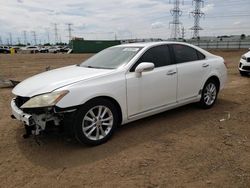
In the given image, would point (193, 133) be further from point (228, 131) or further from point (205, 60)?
point (205, 60)

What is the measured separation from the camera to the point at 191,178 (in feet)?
10.2

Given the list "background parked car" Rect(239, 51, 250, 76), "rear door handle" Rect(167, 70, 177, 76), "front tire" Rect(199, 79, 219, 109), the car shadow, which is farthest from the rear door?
"background parked car" Rect(239, 51, 250, 76)

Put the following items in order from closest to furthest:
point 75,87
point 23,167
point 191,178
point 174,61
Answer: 1. point 191,178
2. point 23,167
3. point 75,87
4. point 174,61

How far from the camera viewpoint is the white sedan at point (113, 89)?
3.63 m

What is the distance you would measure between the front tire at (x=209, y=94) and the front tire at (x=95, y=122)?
2.44 m

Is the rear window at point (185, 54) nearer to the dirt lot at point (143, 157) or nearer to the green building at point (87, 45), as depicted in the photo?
the dirt lot at point (143, 157)

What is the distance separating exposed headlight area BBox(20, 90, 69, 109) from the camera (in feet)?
11.6

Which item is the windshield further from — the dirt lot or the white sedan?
the dirt lot

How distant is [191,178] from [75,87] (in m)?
1.93

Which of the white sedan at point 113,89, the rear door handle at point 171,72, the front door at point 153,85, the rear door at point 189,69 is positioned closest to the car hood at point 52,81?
the white sedan at point 113,89

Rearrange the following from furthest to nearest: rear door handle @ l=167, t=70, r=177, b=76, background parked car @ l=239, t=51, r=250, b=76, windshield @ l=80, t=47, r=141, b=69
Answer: background parked car @ l=239, t=51, r=250, b=76 < rear door handle @ l=167, t=70, r=177, b=76 < windshield @ l=80, t=47, r=141, b=69

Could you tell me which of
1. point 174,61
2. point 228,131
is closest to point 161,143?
point 228,131

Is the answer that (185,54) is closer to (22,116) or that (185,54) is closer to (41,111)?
(41,111)

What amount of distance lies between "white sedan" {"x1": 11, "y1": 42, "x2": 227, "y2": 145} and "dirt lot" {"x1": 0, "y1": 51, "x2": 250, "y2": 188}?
0.31m
